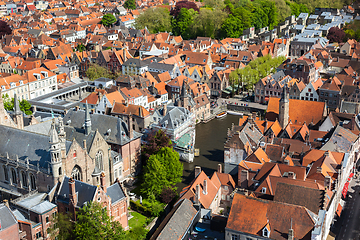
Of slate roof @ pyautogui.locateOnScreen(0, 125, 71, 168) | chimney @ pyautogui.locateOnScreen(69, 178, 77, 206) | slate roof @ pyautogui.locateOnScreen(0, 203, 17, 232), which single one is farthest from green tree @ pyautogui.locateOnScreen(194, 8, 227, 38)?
slate roof @ pyautogui.locateOnScreen(0, 203, 17, 232)

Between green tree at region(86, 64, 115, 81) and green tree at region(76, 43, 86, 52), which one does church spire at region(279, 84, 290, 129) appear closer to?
green tree at region(86, 64, 115, 81)

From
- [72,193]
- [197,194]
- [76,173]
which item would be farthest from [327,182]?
[76,173]

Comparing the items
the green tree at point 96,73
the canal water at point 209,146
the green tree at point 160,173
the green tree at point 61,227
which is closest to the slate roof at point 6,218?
the green tree at point 61,227

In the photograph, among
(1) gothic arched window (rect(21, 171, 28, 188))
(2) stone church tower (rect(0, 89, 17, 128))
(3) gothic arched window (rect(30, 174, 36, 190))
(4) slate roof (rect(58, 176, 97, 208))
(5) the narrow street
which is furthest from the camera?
(2) stone church tower (rect(0, 89, 17, 128))

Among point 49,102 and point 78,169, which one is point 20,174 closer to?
point 78,169

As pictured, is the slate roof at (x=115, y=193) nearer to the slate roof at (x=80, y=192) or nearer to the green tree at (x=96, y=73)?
the slate roof at (x=80, y=192)

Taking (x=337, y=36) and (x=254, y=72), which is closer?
(x=254, y=72)

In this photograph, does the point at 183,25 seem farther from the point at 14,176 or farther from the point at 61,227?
the point at 61,227
